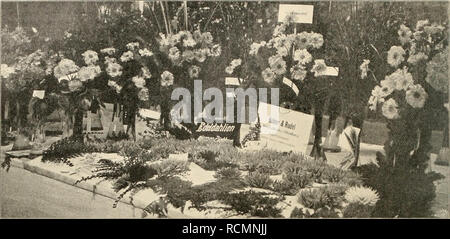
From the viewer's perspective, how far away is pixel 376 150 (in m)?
1.96

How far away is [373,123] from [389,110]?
0.27ft

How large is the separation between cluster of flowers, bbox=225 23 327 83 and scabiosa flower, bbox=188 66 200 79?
122 mm

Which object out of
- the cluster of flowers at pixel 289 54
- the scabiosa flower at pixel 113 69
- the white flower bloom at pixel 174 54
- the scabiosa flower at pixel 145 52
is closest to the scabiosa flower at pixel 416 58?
the cluster of flowers at pixel 289 54

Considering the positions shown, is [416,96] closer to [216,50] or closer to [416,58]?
[416,58]

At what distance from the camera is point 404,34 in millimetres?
1943

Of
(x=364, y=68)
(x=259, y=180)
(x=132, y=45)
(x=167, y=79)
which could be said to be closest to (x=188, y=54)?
(x=167, y=79)

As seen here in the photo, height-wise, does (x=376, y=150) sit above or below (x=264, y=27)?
below

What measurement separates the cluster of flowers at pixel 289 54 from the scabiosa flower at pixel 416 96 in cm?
36

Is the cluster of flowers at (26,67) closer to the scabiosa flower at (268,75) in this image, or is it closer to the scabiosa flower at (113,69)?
the scabiosa flower at (113,69)

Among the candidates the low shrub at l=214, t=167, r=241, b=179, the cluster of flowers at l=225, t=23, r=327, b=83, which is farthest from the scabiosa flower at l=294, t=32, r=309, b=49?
the low shrub at l=214, t=167, r=241, b=179

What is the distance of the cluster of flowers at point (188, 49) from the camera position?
1.99 metres

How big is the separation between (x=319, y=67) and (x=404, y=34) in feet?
1.21
